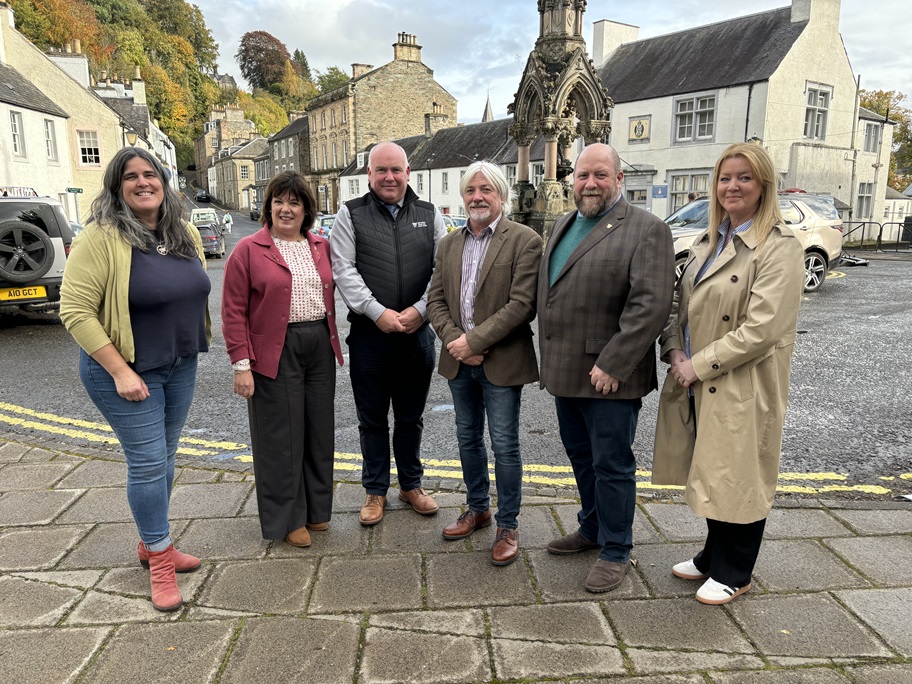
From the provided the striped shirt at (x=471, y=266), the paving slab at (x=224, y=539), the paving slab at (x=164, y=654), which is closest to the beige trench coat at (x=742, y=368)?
the striped shirt at (x=471, y=266)

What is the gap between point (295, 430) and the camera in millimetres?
3641

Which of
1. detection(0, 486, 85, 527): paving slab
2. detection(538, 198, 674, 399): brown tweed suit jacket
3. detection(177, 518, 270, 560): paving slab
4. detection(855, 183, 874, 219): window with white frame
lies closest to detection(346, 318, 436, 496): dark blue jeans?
detection(177, 518, 270, 560): paving slab

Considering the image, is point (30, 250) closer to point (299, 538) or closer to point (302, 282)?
point (302, 282)

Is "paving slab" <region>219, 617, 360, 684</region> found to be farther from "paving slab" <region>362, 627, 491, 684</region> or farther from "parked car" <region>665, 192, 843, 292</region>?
"parked car" <region>665, 192, 843, 292</region>

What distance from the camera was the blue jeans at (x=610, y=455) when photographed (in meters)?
3.12

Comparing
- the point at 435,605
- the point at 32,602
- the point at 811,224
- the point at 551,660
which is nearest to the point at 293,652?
the point at 435,605

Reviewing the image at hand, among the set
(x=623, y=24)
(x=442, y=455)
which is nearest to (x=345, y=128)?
(x=623, y=24)

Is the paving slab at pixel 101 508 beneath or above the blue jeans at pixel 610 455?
beneath

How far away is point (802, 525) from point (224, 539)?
10.7ft

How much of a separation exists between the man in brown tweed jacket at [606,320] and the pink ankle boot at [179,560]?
6.52ft

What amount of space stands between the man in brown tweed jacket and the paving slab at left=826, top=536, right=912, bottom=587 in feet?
3.85

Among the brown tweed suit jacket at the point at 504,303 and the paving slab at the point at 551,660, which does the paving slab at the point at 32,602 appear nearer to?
the paving slab at the point at 551,660

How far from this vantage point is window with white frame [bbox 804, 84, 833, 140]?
26.3 meters

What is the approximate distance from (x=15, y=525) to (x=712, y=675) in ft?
12.5
